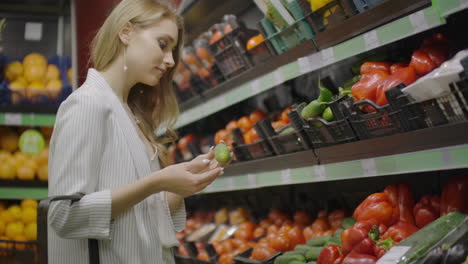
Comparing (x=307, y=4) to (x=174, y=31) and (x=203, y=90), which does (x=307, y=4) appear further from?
(x=203, y=90)

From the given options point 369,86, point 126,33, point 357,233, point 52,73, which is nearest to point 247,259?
point 357,233

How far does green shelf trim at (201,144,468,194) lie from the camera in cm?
148

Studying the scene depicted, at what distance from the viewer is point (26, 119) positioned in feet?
11.6

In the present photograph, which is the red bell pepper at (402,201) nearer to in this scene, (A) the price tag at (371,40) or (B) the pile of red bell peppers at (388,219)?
(B) the pile of red bell peppers at (388,219)

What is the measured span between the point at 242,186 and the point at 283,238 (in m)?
0.40

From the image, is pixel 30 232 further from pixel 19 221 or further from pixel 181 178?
pixel 181 178

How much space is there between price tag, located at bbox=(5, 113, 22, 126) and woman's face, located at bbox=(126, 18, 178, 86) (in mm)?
2253

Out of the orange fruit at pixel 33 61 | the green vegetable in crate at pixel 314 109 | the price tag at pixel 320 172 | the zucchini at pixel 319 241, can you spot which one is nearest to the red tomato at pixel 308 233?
the zucchini at pixel 319 241

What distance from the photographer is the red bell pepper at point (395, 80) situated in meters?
1.76

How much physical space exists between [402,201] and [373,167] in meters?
0.26

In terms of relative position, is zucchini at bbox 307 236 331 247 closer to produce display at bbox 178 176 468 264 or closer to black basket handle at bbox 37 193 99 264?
produce display at bbox 178 176 468 264

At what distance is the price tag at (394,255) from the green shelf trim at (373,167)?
1.02 feet

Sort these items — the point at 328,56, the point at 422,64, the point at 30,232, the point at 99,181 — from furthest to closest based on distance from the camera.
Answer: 1. the point at 30,232
2. the point at 328,56
3. the point at 422,64
4. the point at 99,181

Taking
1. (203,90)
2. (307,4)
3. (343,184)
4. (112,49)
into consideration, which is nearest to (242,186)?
(343,184)
